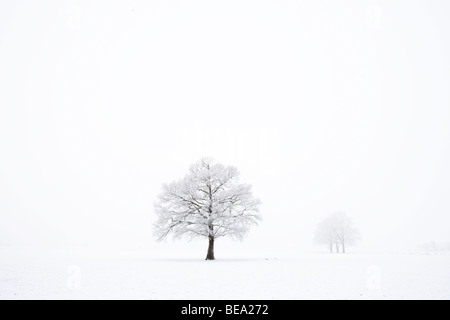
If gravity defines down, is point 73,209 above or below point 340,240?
above

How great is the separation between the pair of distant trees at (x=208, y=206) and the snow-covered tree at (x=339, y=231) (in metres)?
41.0

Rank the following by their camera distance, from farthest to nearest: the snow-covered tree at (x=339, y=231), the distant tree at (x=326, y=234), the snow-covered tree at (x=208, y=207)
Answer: the distant tree at (x=326, y=234) → the snow-covered tree at (x=339, y=231) → the snow-covered tree at (x=208, y=207)

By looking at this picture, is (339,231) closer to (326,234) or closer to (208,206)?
(326,234)

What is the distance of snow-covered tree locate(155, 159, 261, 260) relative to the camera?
30.4 metres

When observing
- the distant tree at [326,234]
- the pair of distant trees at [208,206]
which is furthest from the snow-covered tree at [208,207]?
the distant tree at [326,234]

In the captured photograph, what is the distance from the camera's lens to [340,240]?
213ft

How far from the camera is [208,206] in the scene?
31.6 meters

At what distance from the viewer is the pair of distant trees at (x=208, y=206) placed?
30.4m

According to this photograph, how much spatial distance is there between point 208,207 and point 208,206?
0.39 ft

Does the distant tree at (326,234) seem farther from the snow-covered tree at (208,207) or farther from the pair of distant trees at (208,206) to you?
the snow-covered tree at (208,207)
